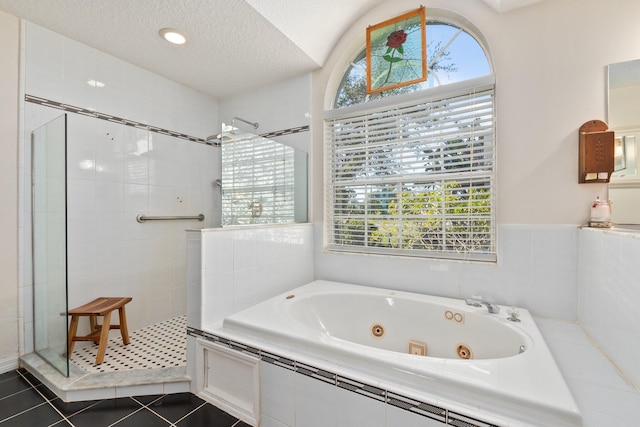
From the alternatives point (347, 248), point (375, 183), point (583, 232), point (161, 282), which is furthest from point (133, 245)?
point (583, 232)

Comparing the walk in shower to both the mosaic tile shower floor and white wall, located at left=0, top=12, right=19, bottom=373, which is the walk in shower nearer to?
the mosaic tile shower floor

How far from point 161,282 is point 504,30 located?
10.8 feet

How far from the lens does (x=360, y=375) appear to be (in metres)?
1.12

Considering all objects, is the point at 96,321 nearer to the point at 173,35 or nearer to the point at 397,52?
the point at 173,35

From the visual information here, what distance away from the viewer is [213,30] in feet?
6.39

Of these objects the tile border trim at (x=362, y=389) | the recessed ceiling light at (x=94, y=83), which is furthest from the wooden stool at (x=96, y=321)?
the recessed ceiling light at (x=94, y=83)

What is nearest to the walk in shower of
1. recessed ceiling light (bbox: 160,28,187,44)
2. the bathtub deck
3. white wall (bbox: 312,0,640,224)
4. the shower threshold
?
recessed ceiling light (bbox: 160,28,187,44)

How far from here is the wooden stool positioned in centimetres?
181

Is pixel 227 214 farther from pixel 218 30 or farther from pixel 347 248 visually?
pixel 218 30

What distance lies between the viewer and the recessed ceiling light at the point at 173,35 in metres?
1.94

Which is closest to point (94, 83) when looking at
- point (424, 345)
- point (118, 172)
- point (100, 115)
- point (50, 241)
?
point (100, 115)

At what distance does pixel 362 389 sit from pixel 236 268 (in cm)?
101

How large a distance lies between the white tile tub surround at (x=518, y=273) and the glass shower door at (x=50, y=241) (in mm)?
2144

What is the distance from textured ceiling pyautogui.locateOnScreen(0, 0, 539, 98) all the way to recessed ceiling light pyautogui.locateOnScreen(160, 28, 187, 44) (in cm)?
5
